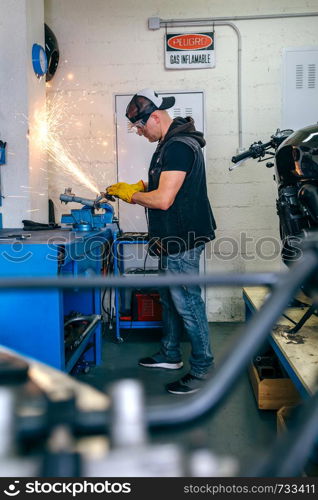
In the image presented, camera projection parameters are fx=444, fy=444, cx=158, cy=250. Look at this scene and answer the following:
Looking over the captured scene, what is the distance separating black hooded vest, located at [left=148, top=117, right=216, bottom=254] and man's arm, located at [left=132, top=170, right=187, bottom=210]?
0.25 feet

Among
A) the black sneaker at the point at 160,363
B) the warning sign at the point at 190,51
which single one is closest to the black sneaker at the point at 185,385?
the black sneaker at the point at 160,363

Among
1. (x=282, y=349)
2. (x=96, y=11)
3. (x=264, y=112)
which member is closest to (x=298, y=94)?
(x=264, y=112)

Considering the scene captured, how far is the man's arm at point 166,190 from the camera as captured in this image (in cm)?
244

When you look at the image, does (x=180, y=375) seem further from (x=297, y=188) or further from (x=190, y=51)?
(x=190, y=51)

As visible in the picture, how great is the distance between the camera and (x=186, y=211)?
100 inches

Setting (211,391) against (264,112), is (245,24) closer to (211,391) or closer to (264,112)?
(264,112)

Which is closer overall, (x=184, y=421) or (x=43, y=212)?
(x=184, y=421)

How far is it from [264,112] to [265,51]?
0.52m

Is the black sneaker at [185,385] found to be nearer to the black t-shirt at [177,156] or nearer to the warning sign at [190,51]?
the black t-shirt at [177,156]

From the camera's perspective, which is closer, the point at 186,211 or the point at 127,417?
the point at 127,417

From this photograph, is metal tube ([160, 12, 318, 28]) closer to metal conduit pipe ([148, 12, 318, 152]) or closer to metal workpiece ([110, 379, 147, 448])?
metal conduit pipe ([148, 12, 318, 152])

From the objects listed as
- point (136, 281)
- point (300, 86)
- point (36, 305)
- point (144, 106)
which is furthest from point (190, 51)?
point (136, 281)

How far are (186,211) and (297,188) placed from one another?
68cm

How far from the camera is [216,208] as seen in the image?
13.5ft
